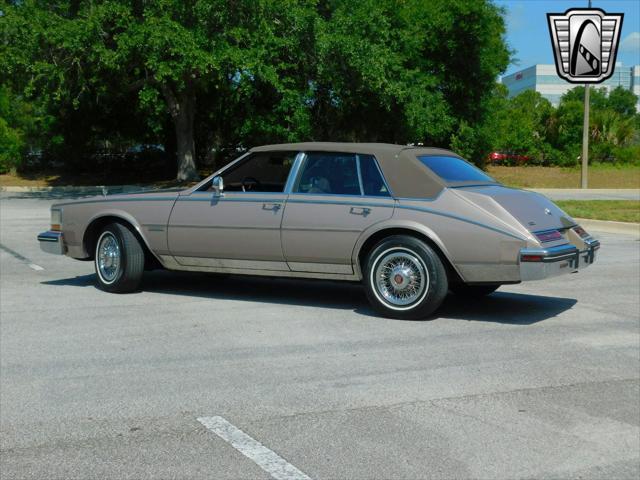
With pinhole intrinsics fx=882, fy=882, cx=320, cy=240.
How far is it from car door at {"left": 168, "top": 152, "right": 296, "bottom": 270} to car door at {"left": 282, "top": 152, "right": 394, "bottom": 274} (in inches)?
6.6

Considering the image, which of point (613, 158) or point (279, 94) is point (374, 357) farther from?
point (613, 158)

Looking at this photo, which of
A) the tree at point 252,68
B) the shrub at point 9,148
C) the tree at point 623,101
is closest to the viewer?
the tree at point 252,68

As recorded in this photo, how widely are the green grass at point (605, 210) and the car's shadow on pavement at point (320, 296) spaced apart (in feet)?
30.2

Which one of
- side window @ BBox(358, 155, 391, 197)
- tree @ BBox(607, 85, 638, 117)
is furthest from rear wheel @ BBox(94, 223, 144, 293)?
tree @ BBox(607, 85, 638, 117)

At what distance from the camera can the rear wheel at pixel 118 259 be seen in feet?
29.4

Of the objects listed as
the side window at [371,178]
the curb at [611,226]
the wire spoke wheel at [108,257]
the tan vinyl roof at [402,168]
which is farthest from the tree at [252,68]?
the side window at [371,178]

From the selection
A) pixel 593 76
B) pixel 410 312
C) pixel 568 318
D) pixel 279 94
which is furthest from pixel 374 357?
pixel 279 94

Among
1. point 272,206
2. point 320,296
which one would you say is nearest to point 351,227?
point 272,206

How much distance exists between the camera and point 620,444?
4.67 meters

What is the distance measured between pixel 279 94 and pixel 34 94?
9.05 m

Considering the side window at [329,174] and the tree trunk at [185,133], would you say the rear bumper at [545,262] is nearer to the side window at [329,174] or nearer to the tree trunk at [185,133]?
the side window at [329,174]

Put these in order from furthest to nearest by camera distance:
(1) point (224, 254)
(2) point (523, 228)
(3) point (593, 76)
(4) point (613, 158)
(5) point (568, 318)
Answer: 1. (4) point (613, 158)
2. (3) point (593, 76)
3. (1) point (224, 254)
4. (5) point (568, 318)
5. (2) point (523, 228)

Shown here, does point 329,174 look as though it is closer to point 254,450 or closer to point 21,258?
point 254,450

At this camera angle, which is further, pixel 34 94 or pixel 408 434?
pixel 34 94
